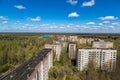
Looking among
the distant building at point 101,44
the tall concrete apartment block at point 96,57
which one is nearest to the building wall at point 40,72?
the tall concrete apartment block at point 96,57

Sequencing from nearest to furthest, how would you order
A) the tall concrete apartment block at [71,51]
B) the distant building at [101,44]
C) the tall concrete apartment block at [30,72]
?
the tall concrete apartment block at [30,72]
the tall concrete apartment block at [71,51]
the distant building at [101,44]

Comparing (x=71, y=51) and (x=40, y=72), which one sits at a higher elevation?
(x=40, y=72)

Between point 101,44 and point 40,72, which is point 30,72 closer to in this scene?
point 40,72

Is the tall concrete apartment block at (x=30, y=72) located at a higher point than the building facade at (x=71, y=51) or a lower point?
higher

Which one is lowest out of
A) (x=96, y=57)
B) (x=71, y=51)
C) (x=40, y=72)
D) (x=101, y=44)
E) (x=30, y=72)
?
(x=71, y=51)

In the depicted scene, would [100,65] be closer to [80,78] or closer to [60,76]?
[80,78]

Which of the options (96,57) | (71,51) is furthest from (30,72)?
(71,51)

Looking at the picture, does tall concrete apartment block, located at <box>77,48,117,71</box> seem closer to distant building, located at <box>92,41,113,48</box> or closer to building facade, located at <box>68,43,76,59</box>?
building facade, located at <box>68,43,76,59</box>

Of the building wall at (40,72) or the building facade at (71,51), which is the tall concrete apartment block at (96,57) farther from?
the building wall at (40,72)

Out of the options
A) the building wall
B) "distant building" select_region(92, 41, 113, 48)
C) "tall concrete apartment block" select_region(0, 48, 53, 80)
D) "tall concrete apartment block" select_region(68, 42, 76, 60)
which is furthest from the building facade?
"tall concrete apartment block" select_region(0, 48, 53, 80)

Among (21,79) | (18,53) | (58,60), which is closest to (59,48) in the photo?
(58,60)
